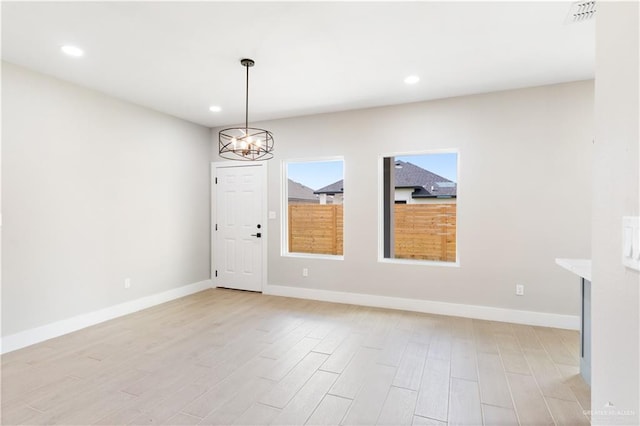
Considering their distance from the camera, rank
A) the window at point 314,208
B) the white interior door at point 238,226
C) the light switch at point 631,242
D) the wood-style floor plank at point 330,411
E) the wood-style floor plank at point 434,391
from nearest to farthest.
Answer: the light switch at point 631,242
the wood-style floor plank at point 330,411
the wood-style floor plank at point 434,391
the window at point 314,208
the white interior door at point 238,226

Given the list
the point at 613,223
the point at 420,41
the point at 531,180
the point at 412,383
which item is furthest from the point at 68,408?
the point at 531,180

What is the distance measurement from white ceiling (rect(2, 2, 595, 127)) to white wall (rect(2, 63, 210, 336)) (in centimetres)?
38

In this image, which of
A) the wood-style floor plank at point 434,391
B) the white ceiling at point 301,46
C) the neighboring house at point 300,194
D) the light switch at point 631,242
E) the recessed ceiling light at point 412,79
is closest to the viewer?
the light switch at point 631,242

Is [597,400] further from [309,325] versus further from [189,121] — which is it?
[189,121]

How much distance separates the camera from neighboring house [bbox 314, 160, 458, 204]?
4.26 m

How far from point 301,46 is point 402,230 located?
9.21 ft

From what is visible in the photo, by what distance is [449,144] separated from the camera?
4082 millimetres

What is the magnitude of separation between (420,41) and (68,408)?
12.6ft

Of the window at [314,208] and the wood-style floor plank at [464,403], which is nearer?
the wood-style floor plank at [464,403]

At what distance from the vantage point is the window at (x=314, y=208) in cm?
488

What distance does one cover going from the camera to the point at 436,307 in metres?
4.12

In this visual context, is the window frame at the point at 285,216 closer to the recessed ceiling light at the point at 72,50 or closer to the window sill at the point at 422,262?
the window sill at the point at 422,262

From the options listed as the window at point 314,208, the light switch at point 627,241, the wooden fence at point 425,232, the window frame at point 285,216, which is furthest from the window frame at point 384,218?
the light switch at point 627,241

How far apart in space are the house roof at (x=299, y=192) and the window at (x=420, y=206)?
1.19 metres
